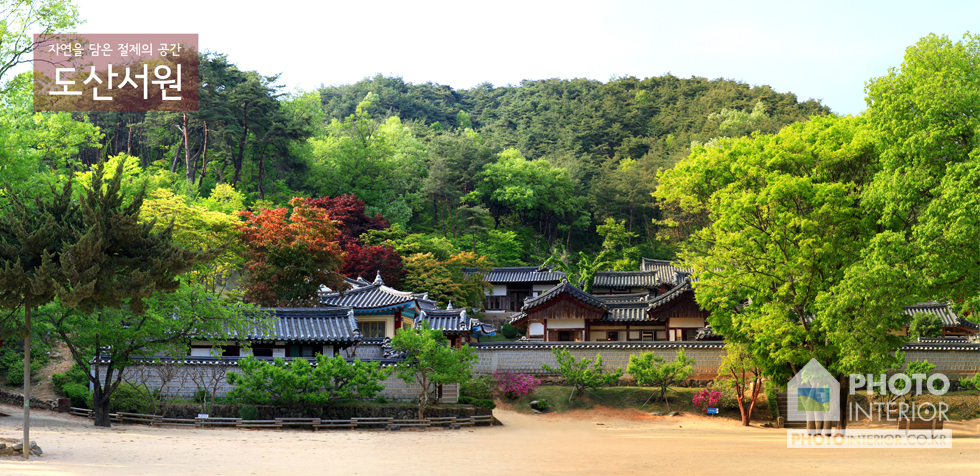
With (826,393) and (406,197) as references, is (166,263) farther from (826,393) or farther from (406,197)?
(406,197)

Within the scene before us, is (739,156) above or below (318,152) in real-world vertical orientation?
below

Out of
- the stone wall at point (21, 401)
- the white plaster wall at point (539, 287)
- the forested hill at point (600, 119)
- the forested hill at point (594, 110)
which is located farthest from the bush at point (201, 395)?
the forested hill at point (594, 110)

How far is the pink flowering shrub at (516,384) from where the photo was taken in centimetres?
2906

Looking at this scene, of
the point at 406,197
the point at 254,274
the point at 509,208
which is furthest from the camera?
the point at 509,208

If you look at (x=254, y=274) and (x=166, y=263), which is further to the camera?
(x=254, y=274)

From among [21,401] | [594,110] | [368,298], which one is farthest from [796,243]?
[594,110]

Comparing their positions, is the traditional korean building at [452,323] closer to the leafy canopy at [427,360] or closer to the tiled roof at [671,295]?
the leafy canopy at [427,360]

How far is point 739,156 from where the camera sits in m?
22.3

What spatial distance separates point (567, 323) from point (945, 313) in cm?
1753

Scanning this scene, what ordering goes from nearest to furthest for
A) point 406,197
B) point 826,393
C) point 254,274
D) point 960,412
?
point 826,393, point 960,412, point 254,274, point 406,197

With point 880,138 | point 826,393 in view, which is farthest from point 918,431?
point 880,138

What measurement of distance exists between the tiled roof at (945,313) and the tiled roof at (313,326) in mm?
25242

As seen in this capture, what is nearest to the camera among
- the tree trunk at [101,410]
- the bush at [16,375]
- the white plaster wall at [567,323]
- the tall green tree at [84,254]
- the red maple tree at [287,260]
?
the tall green tree at [84,254]

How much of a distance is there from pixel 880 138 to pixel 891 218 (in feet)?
6.78
